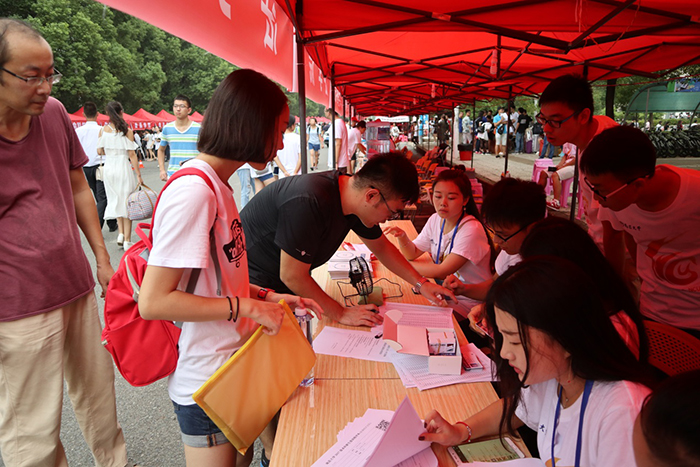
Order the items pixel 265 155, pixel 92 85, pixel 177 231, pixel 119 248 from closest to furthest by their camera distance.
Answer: pixel 177 231 < pixel 265 155 < pixel 119 248 < pixel 92 85

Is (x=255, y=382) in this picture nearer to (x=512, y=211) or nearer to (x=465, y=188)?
(x=512, y=211)

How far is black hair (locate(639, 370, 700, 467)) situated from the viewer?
26.8 inches

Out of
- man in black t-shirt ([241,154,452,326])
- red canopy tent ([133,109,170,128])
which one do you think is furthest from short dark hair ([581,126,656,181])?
red canopy tent ([133,109,170,128])

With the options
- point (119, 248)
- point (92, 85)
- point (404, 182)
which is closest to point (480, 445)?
point (404, 182)

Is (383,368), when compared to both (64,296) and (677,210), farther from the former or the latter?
(677,210)

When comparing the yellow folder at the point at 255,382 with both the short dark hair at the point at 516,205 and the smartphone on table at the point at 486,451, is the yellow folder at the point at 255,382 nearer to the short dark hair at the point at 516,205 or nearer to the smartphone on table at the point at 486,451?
the smartphone on table at the point at 486,451

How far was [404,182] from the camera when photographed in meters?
1.87

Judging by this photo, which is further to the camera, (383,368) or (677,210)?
(677,210)

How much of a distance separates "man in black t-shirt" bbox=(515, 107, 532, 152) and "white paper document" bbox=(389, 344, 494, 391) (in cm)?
1915

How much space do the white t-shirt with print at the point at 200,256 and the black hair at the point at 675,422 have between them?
100cm

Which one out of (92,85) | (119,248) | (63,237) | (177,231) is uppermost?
(92,85)

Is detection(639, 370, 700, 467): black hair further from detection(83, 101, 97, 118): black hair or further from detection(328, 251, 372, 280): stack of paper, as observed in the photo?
detection(83, 101, 97, 118): black hair

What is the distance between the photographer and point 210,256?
3.94ft

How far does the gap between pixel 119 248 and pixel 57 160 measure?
4243 mm
